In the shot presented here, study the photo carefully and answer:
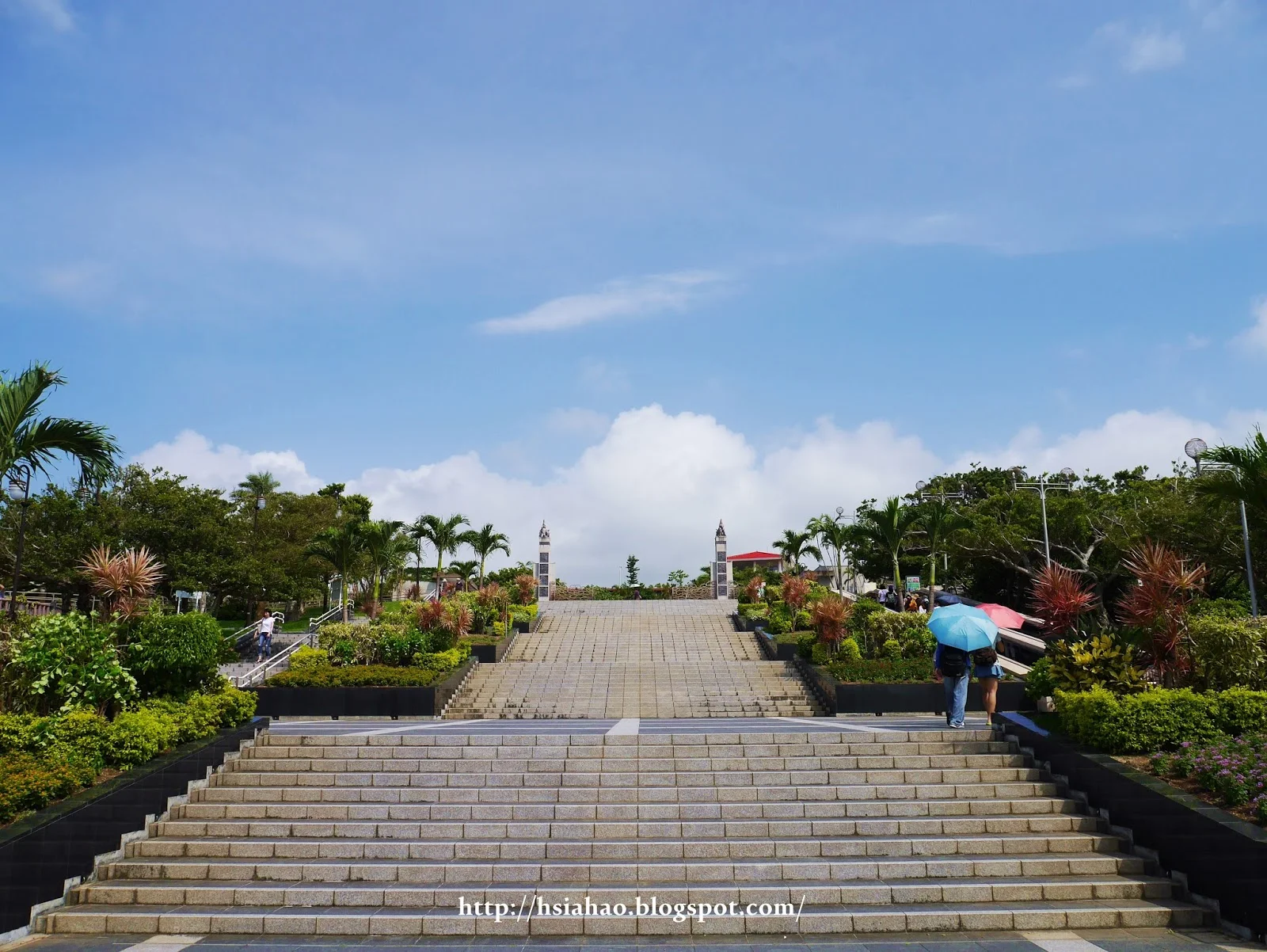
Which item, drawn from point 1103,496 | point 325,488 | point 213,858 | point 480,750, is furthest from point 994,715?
point 325,488

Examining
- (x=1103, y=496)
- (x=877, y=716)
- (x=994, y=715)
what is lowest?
(x=877, y=716)

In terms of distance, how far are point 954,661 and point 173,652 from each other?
9797mm

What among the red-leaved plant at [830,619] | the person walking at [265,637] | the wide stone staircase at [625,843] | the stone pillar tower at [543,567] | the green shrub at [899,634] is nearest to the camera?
the wide stone staircase at [625,843]

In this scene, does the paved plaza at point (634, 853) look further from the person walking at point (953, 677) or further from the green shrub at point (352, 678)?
the green shrub at point (352, 678)

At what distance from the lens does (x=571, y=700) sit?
20375mm

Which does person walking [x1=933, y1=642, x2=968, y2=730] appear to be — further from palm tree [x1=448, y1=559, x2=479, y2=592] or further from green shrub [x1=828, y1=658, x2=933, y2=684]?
palm tree [x1=448, y1=559, x2=479, y2=592]

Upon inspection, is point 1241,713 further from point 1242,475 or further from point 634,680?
point 634,680

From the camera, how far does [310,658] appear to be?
21.5m

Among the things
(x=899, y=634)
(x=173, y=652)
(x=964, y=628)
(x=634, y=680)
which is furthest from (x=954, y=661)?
(x=634, y=680)

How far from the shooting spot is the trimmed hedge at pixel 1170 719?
30.7 ft

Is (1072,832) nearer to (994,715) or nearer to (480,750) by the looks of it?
(994,715)

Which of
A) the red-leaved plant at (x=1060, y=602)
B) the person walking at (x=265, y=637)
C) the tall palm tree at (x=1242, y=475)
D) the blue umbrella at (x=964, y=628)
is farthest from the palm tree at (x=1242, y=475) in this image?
the person walking at (x=265, y=637)

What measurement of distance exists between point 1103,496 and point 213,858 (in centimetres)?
4018

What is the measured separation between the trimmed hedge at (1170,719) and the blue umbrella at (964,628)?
136 cm
